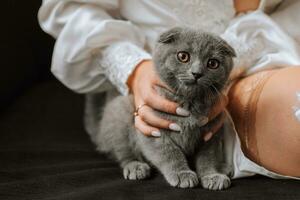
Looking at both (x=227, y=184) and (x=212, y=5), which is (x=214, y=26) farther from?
(x=227, y=184)

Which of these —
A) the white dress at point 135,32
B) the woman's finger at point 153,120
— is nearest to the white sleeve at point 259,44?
the white dress at point 135,32

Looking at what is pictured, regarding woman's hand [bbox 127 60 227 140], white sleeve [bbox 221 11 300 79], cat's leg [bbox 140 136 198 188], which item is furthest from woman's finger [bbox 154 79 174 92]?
white sleeve [bbox 221 11 300 79]

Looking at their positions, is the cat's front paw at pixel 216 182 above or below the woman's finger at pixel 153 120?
below

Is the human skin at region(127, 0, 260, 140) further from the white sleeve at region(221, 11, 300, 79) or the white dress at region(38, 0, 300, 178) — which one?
the white sleeve at region(221, 11, 300, 79)

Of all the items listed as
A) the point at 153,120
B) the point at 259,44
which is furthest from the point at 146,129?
the point at 259,44

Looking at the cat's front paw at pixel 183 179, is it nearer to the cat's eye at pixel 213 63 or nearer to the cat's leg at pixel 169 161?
the cat's leg at pixel 169 161

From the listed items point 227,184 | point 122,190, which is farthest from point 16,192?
point 227,184
